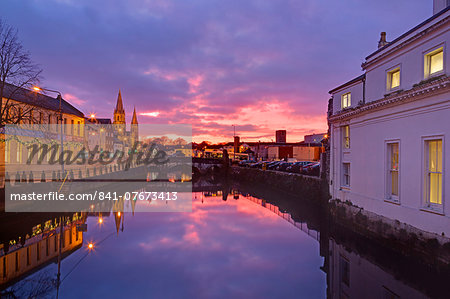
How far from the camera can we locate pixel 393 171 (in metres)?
12.5

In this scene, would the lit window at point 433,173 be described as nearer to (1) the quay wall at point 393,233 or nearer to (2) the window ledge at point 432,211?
(2) the window ledge at point 432,211

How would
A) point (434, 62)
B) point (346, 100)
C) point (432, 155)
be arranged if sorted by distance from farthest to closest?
point (346, 100) → point (434, 62) → point (432, 155)

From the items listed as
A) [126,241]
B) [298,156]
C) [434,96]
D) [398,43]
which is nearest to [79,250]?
[126,241]

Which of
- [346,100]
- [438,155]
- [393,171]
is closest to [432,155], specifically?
[438,155]

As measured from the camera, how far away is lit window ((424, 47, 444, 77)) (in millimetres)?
10253

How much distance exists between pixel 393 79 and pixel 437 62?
2.53 meters

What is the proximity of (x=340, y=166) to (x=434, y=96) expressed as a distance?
732 cm

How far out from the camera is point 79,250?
14.2 m

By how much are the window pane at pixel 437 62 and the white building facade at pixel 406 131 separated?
0.02 meters

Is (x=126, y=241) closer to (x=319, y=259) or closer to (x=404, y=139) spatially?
(x=319, y=259)

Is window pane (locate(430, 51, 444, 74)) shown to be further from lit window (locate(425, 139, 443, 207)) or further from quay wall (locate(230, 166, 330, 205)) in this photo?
quay wall (locate(230, 166, 330, 205))

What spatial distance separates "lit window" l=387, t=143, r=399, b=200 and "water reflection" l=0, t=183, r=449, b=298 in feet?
7.59

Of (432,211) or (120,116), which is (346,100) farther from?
(120,116)

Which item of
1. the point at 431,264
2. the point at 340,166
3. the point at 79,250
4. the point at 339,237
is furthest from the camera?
the point at 340,166
